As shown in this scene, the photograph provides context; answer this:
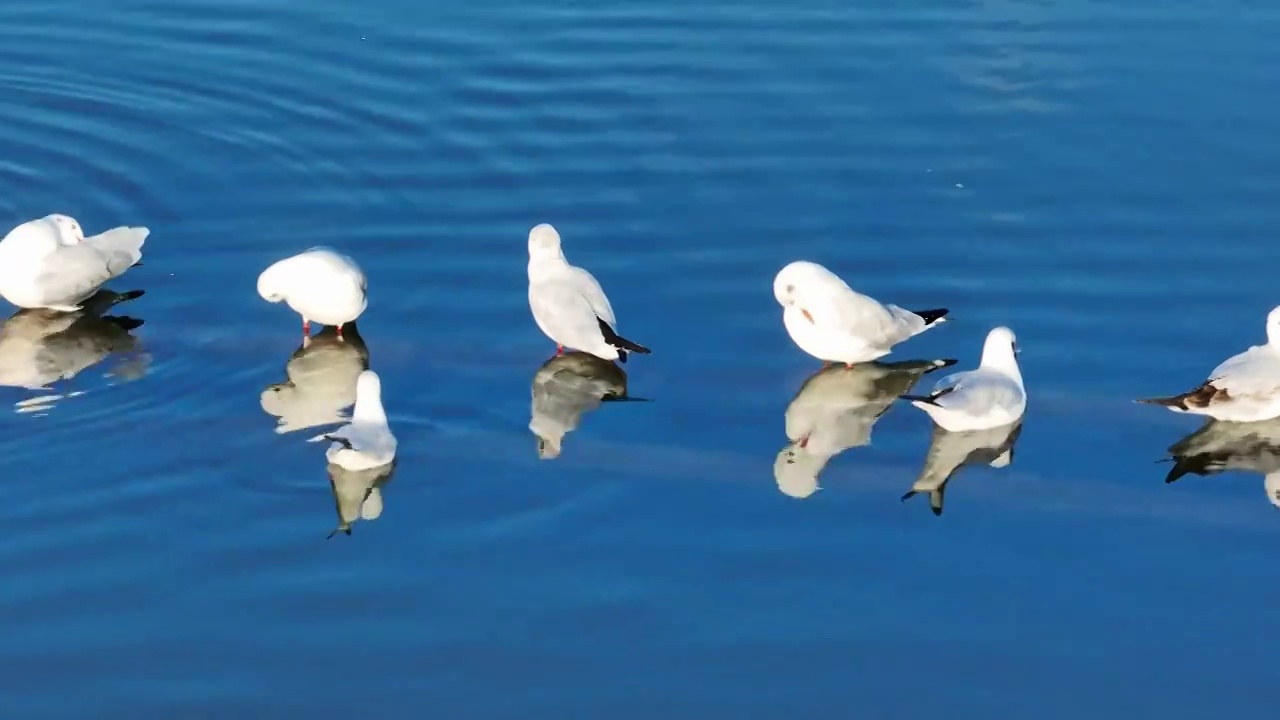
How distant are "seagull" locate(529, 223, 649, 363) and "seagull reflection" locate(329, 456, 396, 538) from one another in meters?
1.31

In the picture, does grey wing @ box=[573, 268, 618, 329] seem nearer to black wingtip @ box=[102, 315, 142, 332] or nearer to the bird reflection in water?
the bird reflection in water

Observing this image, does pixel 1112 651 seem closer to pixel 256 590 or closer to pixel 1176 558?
pixel 1176 558

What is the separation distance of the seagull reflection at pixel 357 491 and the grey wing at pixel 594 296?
59.0 inches

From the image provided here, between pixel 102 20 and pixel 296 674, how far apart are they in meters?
9.12

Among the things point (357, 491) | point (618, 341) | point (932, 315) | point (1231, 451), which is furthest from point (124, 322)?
point (1231, 451)

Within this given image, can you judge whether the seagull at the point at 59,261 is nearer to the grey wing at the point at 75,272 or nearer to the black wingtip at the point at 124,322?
the grey wing at the point at 75,272

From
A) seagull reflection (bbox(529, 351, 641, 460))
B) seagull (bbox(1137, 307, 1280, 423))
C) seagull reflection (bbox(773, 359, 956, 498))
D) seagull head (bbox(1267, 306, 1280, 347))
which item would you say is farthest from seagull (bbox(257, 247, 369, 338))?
seagull head (bbox(1267, 306, 1280, 347))

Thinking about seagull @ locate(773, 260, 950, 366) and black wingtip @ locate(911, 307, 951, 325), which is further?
black wingtip @ locate(911, 307, 951, 325)

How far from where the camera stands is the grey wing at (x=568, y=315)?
368 inches

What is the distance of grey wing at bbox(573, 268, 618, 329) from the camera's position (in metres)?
9.49

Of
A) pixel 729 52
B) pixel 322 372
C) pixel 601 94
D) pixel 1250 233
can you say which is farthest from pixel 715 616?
pixel 729 52

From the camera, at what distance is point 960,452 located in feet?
28.8

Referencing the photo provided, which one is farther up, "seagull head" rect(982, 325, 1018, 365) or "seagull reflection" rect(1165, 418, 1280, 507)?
"seagull head" rect(982, 325, 1018, 365)

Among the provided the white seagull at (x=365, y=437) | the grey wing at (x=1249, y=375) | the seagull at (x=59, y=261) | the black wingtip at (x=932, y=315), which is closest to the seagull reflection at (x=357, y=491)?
the white seagull at (x=365, y=437)
